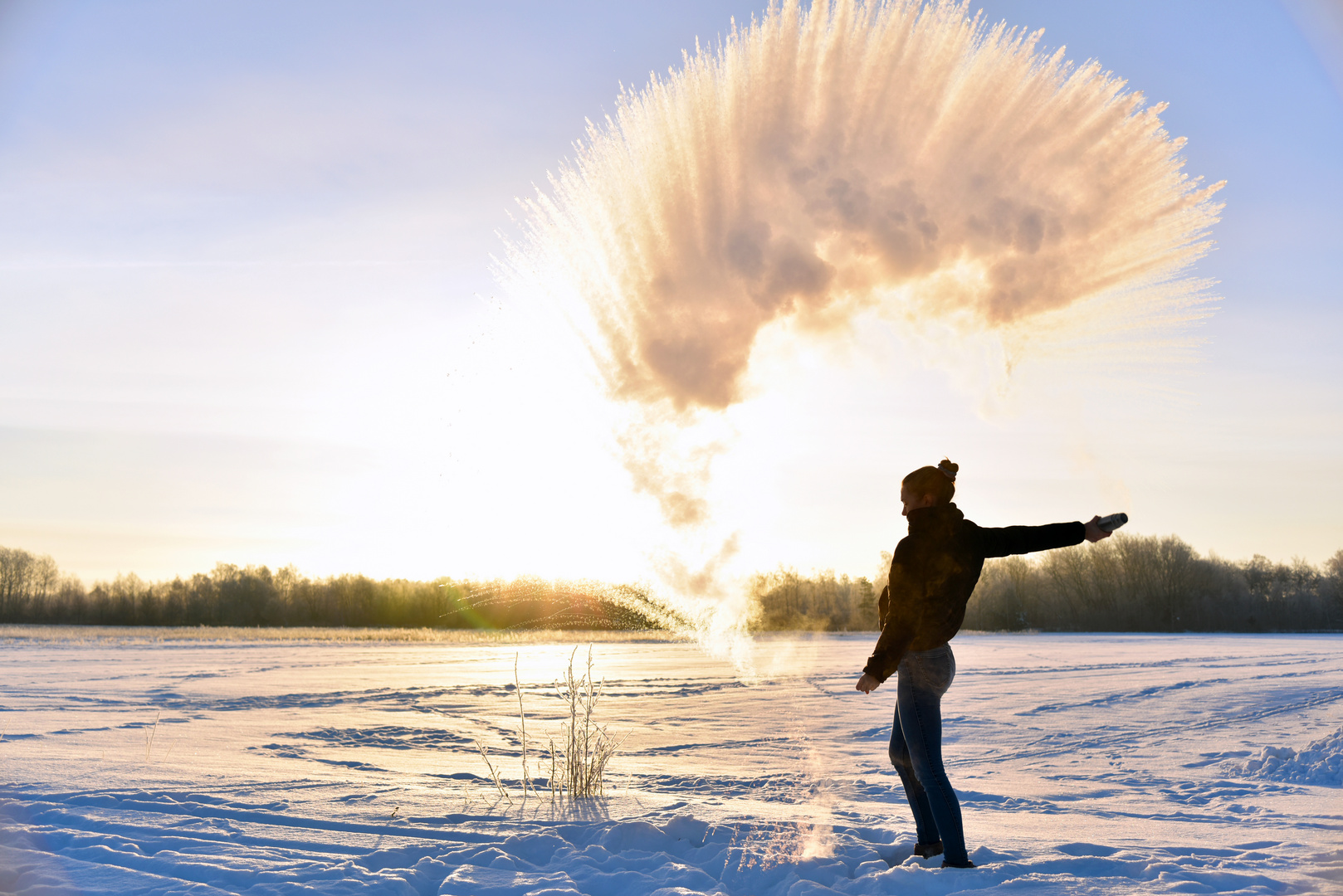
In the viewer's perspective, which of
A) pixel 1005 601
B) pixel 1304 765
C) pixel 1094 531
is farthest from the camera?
pixel 1005 601

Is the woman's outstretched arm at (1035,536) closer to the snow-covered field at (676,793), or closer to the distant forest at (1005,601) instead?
the snow-covered field at (676,793)

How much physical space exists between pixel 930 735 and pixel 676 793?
2.46m

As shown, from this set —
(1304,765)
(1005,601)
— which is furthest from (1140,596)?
(1304,765)

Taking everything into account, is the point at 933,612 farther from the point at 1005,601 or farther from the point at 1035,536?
the point at 1005,601

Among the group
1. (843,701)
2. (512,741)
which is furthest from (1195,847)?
(843,701)

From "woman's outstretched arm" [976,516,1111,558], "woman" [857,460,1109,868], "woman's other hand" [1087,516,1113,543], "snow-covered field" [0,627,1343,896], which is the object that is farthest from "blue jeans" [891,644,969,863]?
"woman's other hand" [1087,516,1113,543]

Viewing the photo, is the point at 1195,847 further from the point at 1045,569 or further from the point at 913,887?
the point at 1045,569

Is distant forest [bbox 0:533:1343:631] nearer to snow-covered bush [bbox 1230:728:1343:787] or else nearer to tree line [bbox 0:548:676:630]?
tree line [bbox 0:548:676:630]

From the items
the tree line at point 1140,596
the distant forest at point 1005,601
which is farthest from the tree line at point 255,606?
the tree line at point 1140,596

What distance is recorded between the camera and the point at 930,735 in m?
3.73

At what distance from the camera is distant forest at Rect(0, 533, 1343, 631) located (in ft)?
196

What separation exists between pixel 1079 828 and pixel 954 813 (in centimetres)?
→ 139

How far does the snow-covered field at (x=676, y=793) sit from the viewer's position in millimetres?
3576

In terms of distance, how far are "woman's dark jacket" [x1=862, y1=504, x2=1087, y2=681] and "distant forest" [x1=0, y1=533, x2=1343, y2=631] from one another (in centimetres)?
4978
